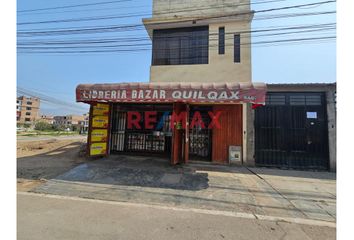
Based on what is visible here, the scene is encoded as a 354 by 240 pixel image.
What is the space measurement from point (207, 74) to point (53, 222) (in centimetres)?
997

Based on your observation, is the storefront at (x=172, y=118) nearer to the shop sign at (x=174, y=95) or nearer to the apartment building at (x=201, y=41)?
the shop sign at (x=174, y=95)

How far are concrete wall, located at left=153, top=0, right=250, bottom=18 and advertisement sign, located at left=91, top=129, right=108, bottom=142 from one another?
27.8ft

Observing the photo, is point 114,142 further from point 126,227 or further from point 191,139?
point 126,227

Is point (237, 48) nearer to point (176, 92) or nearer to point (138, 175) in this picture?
point (176, 92)

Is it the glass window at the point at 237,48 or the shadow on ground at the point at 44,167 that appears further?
the glass window at the point at 237,48

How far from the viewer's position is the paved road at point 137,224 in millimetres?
3156

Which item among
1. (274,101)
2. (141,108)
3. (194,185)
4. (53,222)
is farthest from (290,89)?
(53,222)

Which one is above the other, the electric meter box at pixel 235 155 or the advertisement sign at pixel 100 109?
the advertisement sign at pixel 100 109

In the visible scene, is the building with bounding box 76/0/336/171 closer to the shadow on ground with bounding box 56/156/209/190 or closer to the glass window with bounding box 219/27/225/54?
the glass window with bounding box 219/27/225/54

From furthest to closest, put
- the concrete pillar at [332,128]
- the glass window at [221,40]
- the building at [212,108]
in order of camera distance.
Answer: the glass window at [221,40]
the concrete pillar at [332,128]
the building at [212,108]

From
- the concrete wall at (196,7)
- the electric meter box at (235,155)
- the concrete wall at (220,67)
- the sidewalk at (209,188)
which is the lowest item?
the sidewalk at (209,188)

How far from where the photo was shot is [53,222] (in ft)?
11.4

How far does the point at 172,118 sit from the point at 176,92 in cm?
197

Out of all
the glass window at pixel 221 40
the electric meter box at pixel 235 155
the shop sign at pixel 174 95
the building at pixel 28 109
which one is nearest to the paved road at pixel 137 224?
the shop sign at pixel 174 95
